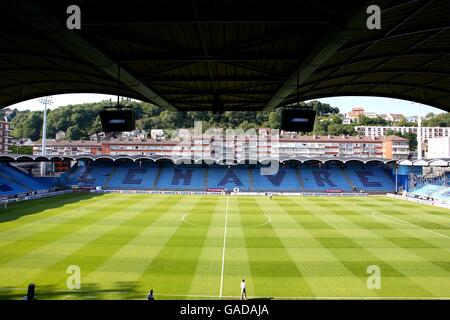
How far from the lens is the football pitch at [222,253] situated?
16156 millimetres

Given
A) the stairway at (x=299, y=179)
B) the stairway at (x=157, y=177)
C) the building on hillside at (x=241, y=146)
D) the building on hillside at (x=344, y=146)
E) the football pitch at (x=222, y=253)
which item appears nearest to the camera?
the football pitch at (x=222, y=253)

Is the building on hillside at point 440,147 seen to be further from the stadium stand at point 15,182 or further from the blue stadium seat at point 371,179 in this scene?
the stadium stand at point 15,182

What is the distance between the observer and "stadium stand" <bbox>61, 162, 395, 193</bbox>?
202 feet

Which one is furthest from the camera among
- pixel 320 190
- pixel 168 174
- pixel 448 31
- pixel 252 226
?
pixel 168 174

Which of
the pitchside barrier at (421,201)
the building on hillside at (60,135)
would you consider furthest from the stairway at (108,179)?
the building on hillside at (60,135)

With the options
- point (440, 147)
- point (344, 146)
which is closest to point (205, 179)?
point (440, 147)

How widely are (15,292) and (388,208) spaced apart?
1620 inches

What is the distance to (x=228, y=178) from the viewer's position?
6456 centimetres

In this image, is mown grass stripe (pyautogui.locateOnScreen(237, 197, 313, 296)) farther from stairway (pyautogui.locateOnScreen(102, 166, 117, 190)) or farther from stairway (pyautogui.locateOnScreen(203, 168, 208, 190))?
stairway (pyautogui.locateOnScreen(102, 166, 117, 190))

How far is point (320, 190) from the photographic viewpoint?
59.6 m

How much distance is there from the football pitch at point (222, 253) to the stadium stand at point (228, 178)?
2277 cm
